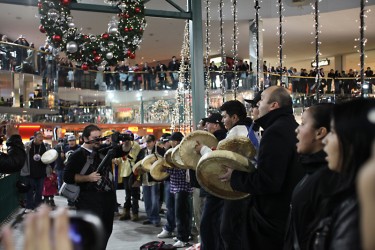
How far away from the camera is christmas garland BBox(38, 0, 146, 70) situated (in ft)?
21.7

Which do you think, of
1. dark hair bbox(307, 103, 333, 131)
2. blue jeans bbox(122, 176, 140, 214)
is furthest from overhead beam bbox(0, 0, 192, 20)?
dark hair bbox(307, 103, 333, 131)

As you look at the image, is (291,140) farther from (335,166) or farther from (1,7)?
(1,7)

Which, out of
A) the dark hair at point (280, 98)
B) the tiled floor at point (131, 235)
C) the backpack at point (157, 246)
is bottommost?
the tiled floor at point (131, 235)

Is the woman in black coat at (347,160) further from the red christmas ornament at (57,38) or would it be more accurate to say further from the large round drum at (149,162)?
the large round drum at (149,162)

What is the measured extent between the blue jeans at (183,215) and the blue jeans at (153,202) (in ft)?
5.25

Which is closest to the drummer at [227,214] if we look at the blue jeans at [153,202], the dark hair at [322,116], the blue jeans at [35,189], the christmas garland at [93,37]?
the dark hair at [322,116]

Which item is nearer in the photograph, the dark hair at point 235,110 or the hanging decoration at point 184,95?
the dark hair at point 235,110

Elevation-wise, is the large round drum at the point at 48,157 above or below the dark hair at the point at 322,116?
below

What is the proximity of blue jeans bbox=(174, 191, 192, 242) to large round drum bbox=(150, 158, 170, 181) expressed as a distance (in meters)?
0.58

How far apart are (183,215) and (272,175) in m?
4.02

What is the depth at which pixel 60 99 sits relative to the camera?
21688mm

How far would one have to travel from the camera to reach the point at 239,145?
3787 millimetres

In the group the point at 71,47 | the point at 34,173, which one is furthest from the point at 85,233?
the point at 34,173

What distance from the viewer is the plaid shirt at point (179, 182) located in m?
7.04
